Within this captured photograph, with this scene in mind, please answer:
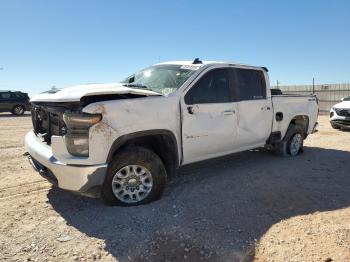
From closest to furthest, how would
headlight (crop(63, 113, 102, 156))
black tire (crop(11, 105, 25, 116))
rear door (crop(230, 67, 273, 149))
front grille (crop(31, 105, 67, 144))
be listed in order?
headlight (crop(63, 113, 102, 156))
front grille (crop(31, 105, 67, 144))
rear door (crop(230, 67, 273, 149))
black tire (crop(11, 105, 25, 116))

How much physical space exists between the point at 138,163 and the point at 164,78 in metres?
1.62

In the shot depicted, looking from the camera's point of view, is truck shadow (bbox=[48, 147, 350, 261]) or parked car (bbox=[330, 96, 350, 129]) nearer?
truck shadow (bbox=[48, 147, 350, 261])

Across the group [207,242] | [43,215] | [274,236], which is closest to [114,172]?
[43,215]

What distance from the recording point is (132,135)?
13.7ft

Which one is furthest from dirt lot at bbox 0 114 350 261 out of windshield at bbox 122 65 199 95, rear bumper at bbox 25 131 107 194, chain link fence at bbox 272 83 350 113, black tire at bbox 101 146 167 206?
chain link fence at bbox 272 83 350 113

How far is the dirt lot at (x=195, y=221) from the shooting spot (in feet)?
11.1

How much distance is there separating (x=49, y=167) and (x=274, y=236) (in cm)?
266

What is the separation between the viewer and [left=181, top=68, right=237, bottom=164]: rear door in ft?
15.9

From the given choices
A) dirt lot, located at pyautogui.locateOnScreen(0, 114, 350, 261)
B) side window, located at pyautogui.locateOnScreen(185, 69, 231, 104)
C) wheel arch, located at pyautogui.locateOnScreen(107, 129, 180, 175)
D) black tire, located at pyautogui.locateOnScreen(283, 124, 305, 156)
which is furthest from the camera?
black tire, located at pyautogui.locateOnScreen(283, 124, 305, 156)

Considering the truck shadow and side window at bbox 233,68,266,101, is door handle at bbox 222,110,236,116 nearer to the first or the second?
side window at bbox 233,68,266,101

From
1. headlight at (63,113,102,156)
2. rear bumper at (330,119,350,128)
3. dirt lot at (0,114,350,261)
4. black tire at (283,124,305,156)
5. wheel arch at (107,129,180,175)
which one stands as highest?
headlight at (63,113,102,156)

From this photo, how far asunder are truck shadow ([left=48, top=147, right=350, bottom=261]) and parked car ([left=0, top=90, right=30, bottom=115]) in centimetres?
2009

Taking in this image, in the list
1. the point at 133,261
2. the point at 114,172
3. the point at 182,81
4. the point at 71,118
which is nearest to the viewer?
the point at 133,261

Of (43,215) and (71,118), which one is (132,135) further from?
(43,215)
